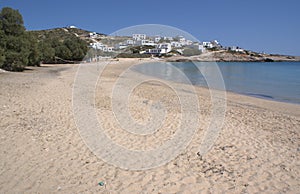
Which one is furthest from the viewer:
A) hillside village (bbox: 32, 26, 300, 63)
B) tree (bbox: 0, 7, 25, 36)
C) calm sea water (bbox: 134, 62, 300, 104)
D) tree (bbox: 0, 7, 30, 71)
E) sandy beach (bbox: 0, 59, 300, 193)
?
tree (bbox: 0, 7, 25, 36)

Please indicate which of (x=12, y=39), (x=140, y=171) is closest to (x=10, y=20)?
(x=12, y=39)

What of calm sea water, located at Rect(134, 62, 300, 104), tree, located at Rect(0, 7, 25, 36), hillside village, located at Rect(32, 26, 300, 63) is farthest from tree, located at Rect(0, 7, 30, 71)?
calm sea water, located at Rect(134, 62, 300, 104)

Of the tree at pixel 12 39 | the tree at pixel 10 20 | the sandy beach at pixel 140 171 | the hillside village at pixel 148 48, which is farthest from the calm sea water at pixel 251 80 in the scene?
the tree at pixel 10 20

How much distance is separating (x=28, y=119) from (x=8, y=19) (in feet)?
60.4

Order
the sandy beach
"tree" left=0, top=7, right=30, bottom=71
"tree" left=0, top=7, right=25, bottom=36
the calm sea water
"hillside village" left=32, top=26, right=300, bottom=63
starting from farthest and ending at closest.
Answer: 1. "tree" left=0, top=7, right=25, bottom=36
2. "tree" left=0, top=7, right=30, bottom=71
3. the calm sea water
4. "hillside village" left=32, top=26, right=300, bottom=63
5. the sandy beach

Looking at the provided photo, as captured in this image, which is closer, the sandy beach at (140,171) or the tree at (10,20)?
the sandy beach at (140,171)

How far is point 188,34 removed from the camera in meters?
4.98

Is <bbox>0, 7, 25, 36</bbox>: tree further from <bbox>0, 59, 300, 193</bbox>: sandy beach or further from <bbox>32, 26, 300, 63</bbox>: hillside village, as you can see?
<bbox>0, 59, 300, 193</bbox>: sandy beach

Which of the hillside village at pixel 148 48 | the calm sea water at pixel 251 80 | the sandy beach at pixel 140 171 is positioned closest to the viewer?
the sandy beach at pixel 140 171

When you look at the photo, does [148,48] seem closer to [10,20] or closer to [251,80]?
[251,80]

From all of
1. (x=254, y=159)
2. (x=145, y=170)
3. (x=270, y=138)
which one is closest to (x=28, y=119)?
(x=145, y=170)

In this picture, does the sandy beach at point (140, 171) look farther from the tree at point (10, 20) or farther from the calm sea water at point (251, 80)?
the tree at point (10, 20)

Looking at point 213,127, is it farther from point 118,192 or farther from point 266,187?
point 118,192

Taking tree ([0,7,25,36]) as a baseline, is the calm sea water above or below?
below
